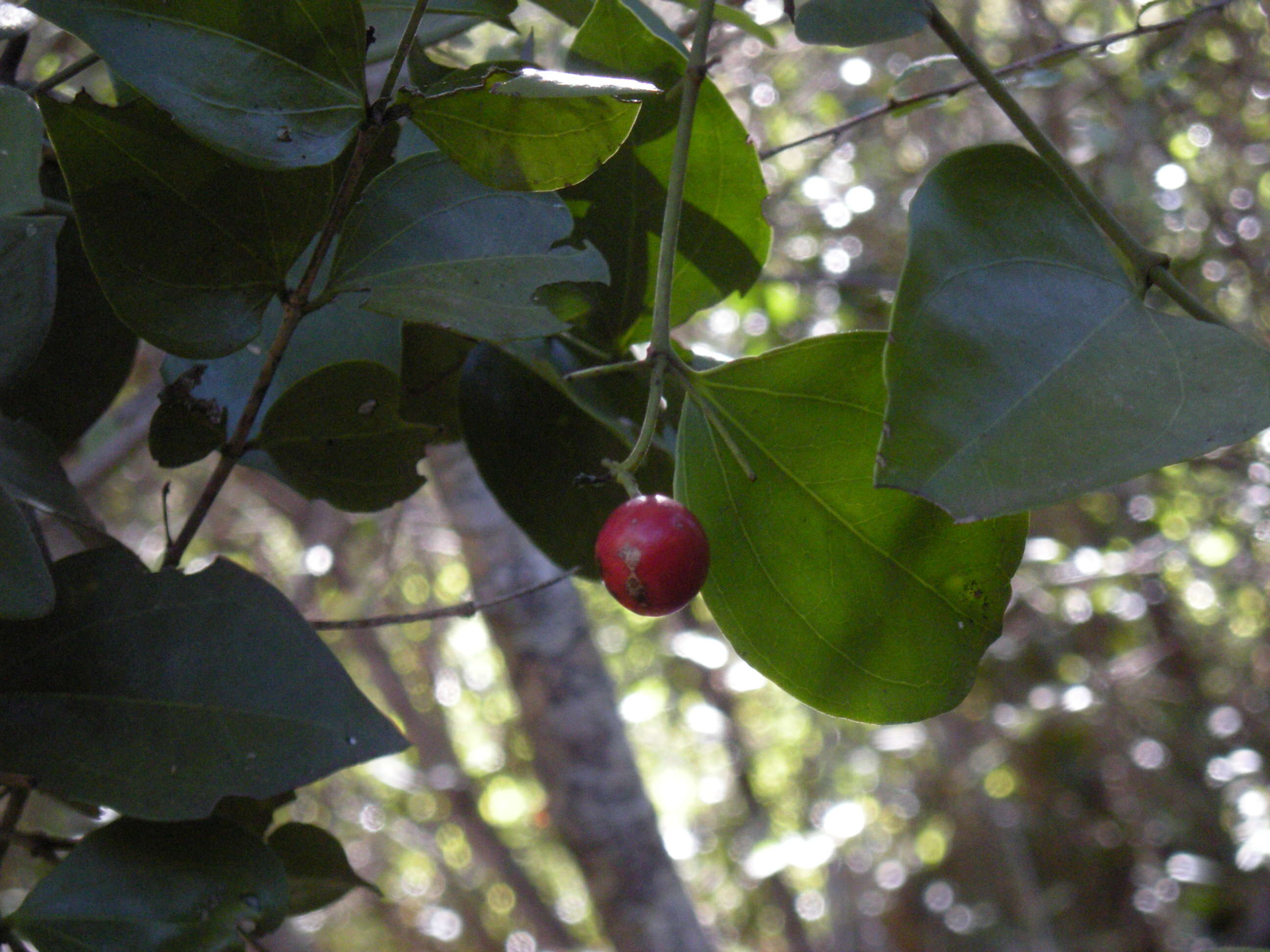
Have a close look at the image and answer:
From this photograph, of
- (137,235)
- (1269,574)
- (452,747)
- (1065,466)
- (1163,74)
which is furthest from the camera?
(452,747)

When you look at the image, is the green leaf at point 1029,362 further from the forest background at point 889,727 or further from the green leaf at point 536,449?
the forest background at point 889,727

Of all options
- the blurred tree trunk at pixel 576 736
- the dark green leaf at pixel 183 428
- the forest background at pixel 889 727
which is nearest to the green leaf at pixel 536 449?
the dark green leaf at pixel 183 428

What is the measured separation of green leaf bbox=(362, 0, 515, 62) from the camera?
0.56 m


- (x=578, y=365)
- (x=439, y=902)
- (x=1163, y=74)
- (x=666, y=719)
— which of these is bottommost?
(x=439, y=902)

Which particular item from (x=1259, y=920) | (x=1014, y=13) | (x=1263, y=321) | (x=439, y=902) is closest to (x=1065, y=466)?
(x=1263, y=321)

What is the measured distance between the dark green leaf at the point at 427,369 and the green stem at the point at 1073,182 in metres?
0.31

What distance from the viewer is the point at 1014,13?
229 cm

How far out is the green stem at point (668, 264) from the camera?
0.41 meters

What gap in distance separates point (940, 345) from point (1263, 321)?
1.78 metres

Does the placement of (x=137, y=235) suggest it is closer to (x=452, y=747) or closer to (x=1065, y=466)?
(x=1065, y=466)

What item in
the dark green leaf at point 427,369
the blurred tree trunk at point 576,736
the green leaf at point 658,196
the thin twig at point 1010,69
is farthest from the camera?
the blurred tree trunk at point 576,736

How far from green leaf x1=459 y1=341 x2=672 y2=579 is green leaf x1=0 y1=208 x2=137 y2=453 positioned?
0.20m

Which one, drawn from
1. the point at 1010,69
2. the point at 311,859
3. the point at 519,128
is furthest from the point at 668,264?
the point at 1010,69

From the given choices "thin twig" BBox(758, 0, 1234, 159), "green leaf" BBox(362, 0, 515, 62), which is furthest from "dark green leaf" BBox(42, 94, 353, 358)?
"thin twig" BBox(758, 0, 1234, 159)
